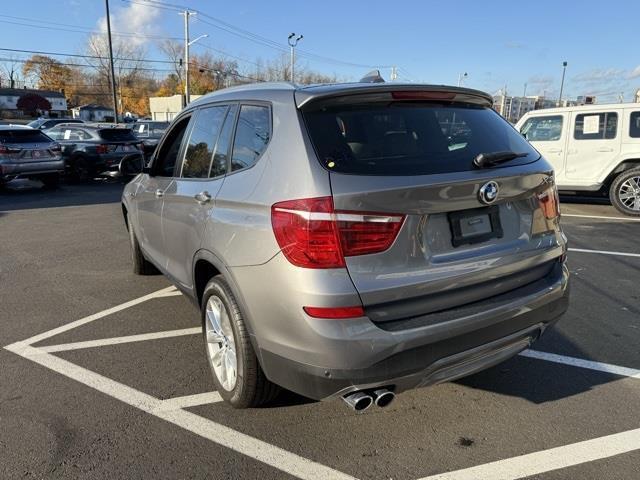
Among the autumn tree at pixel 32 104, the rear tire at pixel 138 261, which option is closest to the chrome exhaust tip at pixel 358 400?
the rear tire at pixel 138 261

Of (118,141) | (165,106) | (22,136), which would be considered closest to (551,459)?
(22,136)

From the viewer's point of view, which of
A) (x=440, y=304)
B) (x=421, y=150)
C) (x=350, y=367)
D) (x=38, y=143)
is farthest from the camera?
(x=38, y=143)

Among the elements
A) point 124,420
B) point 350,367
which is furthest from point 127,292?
point 350,367

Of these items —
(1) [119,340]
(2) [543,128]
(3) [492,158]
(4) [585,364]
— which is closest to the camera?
(3) [492,158]

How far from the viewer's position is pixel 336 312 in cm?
225

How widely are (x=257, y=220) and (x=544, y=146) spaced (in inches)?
376

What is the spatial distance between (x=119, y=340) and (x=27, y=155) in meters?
10.9

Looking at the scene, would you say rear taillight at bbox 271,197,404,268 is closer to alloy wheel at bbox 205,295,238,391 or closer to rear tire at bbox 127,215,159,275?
alloy wheel at bbox 205,295,238,391

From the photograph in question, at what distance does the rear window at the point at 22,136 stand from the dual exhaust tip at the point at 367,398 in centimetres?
1338

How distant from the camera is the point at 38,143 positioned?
1321 centimetres

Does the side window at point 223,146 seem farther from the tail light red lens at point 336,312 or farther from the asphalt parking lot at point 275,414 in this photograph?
the asphalt parking lot at point 275,414

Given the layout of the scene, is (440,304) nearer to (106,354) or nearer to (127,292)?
(106,354)

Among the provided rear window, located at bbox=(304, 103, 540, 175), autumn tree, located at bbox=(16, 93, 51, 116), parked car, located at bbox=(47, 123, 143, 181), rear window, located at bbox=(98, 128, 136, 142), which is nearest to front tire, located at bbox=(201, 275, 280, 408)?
rear window, located at bbox=(304, 103, 540, 175)

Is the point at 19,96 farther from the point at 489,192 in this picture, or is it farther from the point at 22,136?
the point at 489,192
